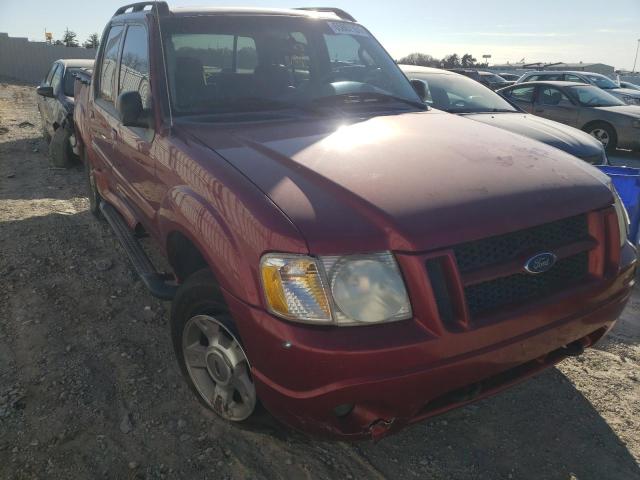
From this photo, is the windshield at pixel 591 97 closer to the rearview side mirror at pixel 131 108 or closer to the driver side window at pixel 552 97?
the driver side window at pixel 552 97

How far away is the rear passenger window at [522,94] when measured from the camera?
1049 centimetres

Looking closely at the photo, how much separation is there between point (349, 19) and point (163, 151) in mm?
2045

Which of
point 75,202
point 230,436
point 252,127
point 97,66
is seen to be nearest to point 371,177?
point 252,127

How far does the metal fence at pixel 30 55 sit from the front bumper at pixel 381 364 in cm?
2978

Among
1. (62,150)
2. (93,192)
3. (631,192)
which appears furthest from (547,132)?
(62,150)

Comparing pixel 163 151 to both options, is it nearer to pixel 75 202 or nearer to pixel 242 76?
pixel 242 76

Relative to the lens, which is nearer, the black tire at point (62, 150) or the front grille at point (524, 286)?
the front grille at point (524, 286)

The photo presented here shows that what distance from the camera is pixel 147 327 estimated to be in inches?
135

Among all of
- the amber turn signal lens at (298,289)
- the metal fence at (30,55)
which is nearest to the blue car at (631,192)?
the amber turn signal lens at (298,289)

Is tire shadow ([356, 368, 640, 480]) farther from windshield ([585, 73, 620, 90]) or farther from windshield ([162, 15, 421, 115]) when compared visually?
windshield ([585, 73, 620, 90])

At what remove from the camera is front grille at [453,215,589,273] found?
186 cm

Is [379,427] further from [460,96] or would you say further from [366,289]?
[460,96]

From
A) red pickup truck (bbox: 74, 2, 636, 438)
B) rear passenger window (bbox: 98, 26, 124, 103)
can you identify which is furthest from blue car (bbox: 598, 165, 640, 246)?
rear passenger window (bbox: 98, 26, 124, 103)

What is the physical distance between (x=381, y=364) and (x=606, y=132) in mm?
10145
